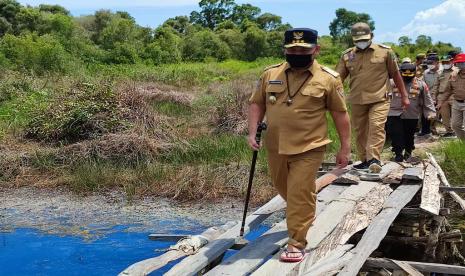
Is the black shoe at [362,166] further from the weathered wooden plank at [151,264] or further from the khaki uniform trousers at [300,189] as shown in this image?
the khaki uniform trousers at [300,189]

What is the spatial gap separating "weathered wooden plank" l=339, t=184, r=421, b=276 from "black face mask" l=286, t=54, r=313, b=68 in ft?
5.05

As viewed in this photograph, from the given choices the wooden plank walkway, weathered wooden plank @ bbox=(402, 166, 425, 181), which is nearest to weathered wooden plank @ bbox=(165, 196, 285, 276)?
the wooden plank walkway

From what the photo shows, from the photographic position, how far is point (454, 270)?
4.82 m

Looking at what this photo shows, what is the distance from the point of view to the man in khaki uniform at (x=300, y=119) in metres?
4.34

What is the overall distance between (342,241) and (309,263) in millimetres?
690

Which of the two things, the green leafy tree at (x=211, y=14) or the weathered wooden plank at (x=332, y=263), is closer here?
the weathered wooden plank at (x=332, y=263)

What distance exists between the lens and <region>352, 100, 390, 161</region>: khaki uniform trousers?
7125 millimetres

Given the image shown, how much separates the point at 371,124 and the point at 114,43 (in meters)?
→ 25.3

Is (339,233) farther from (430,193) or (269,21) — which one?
(269,21)

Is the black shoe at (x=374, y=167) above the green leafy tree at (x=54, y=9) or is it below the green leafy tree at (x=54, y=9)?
below

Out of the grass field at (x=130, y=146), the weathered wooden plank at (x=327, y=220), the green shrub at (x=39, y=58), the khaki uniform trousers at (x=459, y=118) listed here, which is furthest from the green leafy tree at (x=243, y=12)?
the weathered wooden plank at (x=327, y=220)

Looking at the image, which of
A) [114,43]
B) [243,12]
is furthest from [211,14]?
[114,43]

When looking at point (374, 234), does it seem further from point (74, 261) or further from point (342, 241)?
point (74, 261)

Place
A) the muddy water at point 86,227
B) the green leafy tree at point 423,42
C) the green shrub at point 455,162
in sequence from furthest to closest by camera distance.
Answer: the green leafy tree at point 423,42
the green shrub at point 455,162
the muddy water at point 86,227
